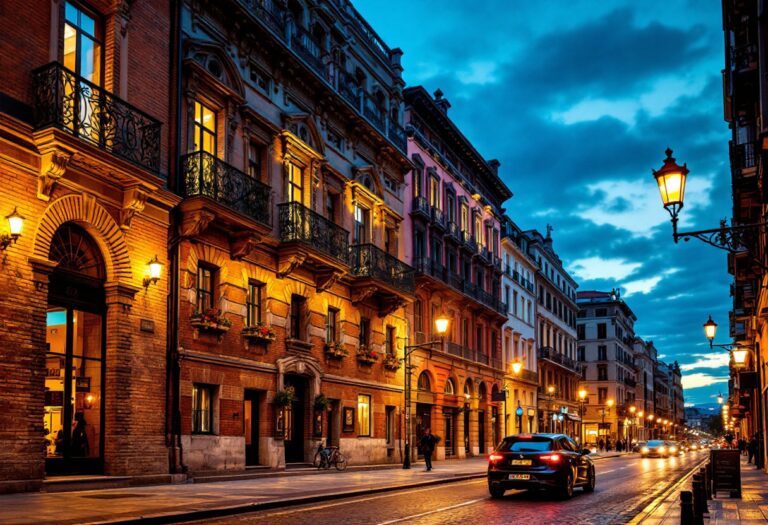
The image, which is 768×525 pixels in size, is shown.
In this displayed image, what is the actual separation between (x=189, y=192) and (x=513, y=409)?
3977 cm

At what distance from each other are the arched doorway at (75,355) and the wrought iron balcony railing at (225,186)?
146 inches

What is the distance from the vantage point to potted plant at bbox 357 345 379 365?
108 ft

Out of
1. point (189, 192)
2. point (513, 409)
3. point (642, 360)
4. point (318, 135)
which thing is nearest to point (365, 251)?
point (318, 135)

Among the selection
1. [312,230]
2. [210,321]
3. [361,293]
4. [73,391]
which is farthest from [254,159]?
[73,391]

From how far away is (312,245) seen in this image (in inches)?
1096

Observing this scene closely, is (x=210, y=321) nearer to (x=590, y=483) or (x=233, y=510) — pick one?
(x=233, y=510)

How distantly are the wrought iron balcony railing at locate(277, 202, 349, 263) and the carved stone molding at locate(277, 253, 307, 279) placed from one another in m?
0.49

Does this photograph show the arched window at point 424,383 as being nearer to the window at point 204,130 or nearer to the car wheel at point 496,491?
the window at point 204,130

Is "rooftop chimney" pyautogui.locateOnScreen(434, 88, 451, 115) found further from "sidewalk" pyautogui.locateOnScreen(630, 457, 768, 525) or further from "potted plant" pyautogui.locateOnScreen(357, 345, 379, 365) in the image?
"sidewalk" pyautogui.locateOnScreen(630, 457, 768, 525)

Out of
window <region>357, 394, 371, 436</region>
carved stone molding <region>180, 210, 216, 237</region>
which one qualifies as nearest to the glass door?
carved stone molding <region>180, 210, 216, 237</region>

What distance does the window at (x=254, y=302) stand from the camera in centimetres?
2609

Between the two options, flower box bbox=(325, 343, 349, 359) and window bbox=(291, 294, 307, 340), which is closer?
window bbox=(291, 294, 307, 340)

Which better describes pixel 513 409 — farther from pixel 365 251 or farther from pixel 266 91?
pixel 266 91

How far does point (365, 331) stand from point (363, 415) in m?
3.34
